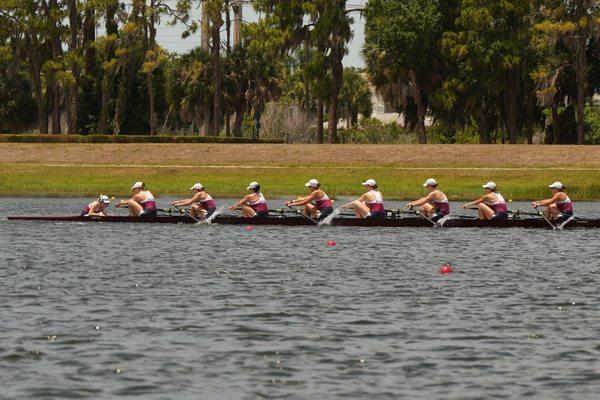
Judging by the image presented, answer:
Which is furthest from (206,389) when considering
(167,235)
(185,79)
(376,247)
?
(185,79)

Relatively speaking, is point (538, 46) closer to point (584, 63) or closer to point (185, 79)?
point (584, 63)

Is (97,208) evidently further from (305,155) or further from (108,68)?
(108,68)

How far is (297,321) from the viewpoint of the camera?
2291 centimetres

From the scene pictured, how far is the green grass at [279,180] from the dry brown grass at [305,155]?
10.7ft

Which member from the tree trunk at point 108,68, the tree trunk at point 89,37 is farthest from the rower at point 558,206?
the tree trunk at point 89,37

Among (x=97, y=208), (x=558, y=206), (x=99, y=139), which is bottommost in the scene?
(x=97, y=208)

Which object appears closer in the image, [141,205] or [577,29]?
[141,205]

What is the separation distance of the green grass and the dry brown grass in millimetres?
3264

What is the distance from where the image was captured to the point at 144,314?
23609 millimetres

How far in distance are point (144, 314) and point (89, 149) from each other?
58208mm

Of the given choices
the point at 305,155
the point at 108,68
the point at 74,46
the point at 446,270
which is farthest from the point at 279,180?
the point at 446,270

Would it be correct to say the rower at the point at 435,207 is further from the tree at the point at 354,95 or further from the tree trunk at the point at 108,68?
the tree at the point at 354,95

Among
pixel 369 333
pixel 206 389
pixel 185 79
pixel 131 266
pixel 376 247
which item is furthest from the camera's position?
pixel 185 79

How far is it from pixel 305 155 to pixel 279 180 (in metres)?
9.06
